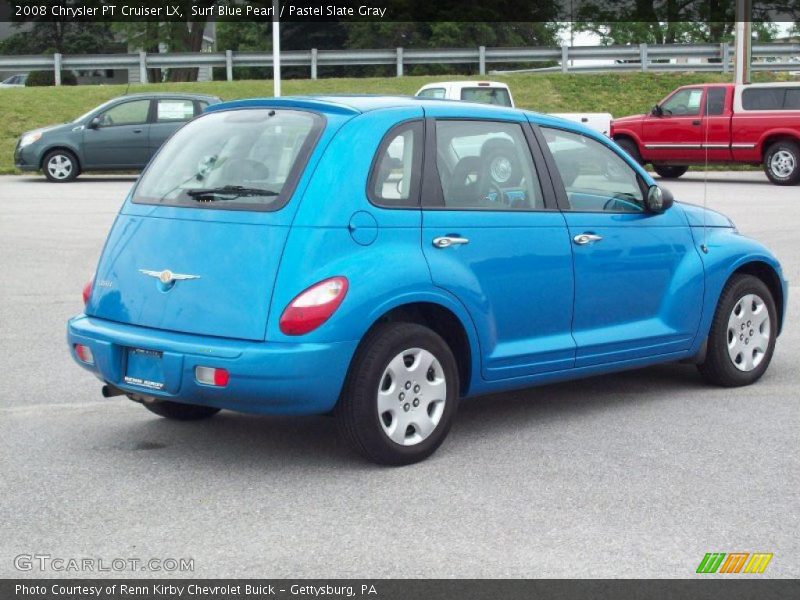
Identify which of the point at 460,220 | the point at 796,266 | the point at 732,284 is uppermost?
the point at 460,220

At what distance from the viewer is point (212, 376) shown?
564 cm

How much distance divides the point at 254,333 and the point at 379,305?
56cm

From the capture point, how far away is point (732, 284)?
775 cm

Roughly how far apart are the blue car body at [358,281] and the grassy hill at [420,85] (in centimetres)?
2565

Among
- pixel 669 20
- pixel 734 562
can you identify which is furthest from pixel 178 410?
pixel 669 20

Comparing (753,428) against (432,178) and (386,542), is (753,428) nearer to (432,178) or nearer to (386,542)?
(432,178)

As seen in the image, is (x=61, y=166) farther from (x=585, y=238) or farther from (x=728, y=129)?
(x=585, y=238)

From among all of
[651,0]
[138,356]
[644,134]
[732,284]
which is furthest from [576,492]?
[651,0]

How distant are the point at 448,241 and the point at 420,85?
96.6 ft

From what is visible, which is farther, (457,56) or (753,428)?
(457,56)

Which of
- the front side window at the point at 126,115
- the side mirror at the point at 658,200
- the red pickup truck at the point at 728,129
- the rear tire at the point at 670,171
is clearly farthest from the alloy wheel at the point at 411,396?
the rear tire at the point at 670,171

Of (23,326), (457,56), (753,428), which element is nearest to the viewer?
(753,428)

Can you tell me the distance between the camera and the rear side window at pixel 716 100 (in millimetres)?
26016
